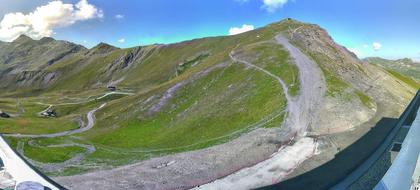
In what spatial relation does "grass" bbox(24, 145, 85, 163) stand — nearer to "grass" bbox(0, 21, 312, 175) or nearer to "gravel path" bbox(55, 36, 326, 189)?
"grass" bbox(0, 21, 312, 175)

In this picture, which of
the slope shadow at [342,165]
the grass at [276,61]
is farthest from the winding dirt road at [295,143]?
the slope shadow at [342,165]

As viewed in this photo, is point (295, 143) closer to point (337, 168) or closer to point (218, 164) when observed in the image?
point (337, 168)

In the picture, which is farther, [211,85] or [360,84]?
[211,85]

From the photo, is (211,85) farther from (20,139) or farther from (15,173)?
(15,173)

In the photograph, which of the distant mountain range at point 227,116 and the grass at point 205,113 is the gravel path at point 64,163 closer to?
the distant mountain range at point 227,116

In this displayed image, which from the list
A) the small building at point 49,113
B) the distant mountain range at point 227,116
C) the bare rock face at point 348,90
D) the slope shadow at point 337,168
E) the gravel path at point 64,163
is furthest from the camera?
the small building at point 49,113

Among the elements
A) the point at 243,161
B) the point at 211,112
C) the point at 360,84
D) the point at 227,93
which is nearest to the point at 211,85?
the point at 227,93

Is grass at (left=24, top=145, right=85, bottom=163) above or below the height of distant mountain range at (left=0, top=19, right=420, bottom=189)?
below

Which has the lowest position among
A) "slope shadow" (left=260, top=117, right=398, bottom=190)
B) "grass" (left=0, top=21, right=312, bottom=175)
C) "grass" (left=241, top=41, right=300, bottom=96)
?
"slope shadow" (left=260, top=117, right=398, bottom=190)

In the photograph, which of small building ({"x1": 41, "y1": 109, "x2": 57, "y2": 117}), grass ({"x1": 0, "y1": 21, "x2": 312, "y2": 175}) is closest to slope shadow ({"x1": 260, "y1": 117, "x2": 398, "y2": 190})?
grass ({"x1": 0, "y1": 21, "x2": 312, "y2": 175})
